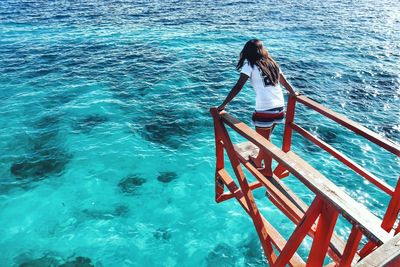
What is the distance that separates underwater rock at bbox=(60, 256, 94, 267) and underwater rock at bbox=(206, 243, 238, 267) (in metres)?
3.12

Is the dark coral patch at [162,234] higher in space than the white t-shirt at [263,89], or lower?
lower

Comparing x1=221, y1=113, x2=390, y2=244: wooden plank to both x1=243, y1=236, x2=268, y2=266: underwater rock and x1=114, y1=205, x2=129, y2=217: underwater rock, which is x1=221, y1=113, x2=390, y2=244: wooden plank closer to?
x1=243, y1=236, x2=268, y2=266: underwater rock

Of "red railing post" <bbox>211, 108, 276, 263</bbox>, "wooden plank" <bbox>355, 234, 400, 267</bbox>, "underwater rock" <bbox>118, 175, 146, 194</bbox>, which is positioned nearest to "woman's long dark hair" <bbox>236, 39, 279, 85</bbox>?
"red railing post" <bbox>211, 108, 276, 263</bbox>

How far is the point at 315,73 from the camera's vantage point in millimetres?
18984

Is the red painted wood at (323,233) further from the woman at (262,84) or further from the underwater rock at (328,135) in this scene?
the underwater rock at (328,135)

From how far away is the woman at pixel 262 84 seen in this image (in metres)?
5.81

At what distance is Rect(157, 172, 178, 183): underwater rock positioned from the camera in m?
11.3

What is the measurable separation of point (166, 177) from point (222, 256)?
364cm

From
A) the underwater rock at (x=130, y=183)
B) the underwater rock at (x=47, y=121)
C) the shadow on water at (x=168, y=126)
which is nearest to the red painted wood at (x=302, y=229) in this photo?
the underwater rock at (x=130, y=183)

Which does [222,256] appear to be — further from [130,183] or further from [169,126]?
[169,126]

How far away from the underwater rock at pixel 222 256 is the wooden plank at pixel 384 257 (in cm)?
641

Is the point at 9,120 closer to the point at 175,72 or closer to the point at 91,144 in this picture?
the point at 91,144

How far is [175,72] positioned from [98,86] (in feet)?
14.8

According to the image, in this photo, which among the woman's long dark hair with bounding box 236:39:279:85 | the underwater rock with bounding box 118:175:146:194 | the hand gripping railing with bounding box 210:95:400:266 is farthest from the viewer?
the underwater rock with bounding box 118:175:146:194
